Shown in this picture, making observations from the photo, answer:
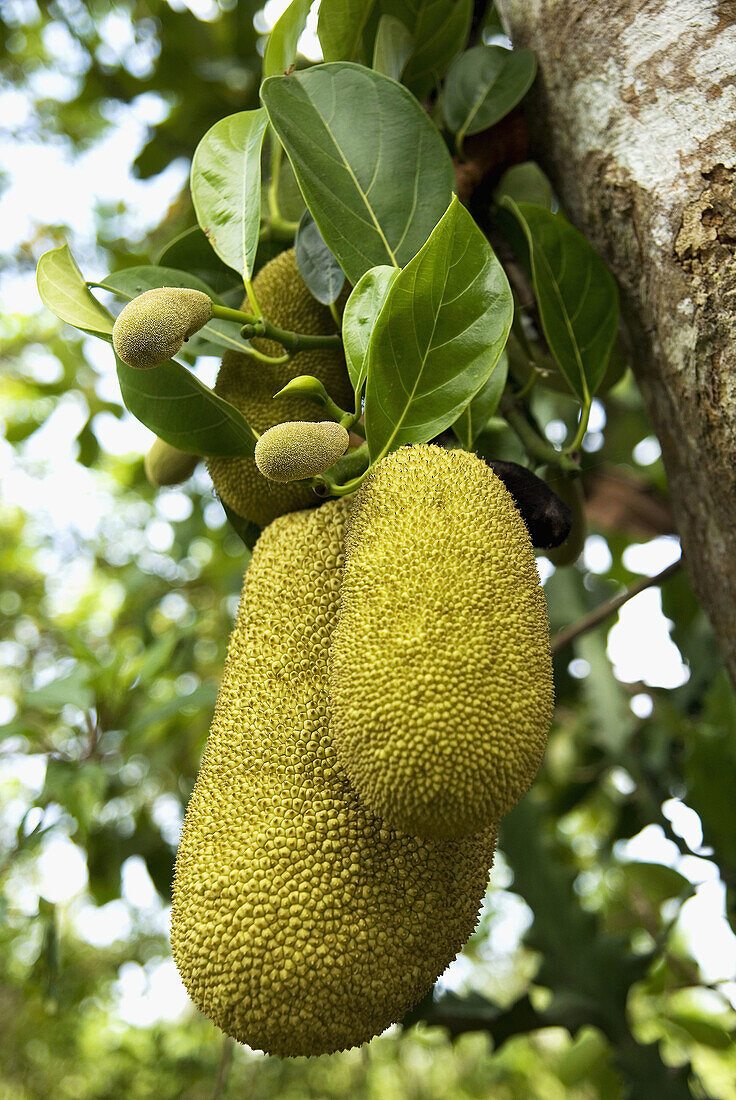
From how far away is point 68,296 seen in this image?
67 cm

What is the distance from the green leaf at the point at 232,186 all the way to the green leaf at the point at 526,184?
37cm

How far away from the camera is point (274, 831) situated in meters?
0.54

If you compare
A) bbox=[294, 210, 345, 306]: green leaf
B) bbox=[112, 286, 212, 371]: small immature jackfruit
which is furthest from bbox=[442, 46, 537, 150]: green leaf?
bbox=[112, 286, 212, 371]: small immature jackfruit

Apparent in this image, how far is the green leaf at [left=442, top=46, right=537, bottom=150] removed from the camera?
32.8 inches

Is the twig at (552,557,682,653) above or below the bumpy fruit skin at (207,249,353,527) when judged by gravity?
below

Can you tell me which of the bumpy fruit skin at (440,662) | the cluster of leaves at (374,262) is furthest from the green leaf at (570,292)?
the bumpy fruit skin at (440,662)

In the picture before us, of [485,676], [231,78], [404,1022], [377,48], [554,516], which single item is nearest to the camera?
[485,676]

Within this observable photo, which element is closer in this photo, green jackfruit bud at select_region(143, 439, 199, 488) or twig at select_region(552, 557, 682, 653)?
green jackfruit bud at select_region(143, 439, 199, 488)

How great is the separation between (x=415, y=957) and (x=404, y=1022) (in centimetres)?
61

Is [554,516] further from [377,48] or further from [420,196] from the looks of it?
[377,48]

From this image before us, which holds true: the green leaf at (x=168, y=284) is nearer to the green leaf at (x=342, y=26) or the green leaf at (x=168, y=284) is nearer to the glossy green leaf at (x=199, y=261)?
the glossy green leaf at (x=199, y=261)

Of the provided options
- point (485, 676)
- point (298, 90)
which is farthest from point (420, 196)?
point (485, 676)

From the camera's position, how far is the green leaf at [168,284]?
2.26 feet

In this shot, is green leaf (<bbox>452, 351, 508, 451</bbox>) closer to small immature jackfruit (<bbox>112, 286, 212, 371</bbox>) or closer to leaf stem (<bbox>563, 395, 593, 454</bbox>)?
leaf stem (<bbox>563, 395, 593, 454</bbox>)
